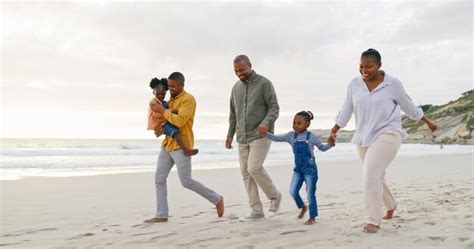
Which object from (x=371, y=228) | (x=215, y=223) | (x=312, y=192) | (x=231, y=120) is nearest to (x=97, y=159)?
(x=231, y=120)

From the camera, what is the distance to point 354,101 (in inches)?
184

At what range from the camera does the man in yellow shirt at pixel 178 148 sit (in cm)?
558

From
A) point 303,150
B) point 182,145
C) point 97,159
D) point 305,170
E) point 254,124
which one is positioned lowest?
point 97,159

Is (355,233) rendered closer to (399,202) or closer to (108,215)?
(399,202)

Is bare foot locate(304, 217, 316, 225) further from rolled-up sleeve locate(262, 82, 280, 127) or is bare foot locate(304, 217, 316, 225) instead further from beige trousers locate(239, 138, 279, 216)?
rolled-up sleeve locate(262, 82, 280, 127)

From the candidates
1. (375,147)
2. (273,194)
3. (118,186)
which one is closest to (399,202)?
(273,194)

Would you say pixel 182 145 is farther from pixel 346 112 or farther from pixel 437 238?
pixel 437 238

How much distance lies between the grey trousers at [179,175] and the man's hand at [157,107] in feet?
1.84

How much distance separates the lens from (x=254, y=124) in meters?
5.66

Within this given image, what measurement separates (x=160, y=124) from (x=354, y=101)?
2.45 meters

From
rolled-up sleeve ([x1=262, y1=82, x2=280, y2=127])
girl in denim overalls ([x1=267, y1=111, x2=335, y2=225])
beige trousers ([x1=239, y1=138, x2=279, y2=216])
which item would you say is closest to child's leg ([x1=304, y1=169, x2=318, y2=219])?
girl in denim overalls ([x1=267, y1=111, x2=335, y2=225])

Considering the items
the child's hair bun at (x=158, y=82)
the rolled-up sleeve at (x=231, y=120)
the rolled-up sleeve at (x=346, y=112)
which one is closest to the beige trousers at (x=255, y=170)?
the rolled-up sleeve at (x=231, y=120)

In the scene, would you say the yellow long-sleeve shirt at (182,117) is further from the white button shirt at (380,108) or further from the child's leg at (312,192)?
the white button shirt at (380,108)

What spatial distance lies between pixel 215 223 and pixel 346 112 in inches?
80.6
